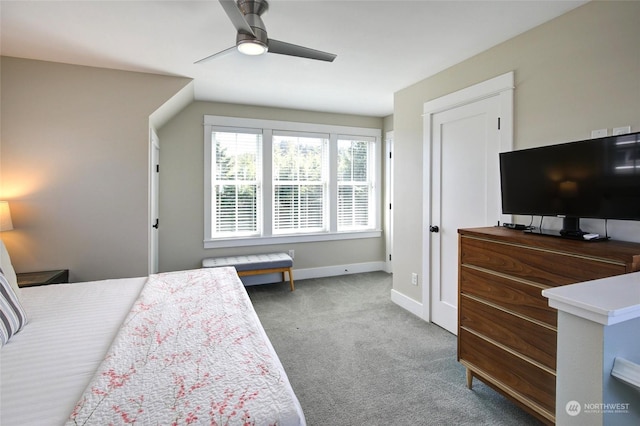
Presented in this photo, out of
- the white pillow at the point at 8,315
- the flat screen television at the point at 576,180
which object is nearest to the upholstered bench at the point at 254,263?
the white pillow at the point at 8,315

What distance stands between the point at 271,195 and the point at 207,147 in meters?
1.08

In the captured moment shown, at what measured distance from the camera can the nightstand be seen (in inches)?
96.8

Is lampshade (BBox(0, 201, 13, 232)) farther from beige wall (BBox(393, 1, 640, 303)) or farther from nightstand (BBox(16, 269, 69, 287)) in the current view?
beige wall (BBox(393, 1, 640, 303))

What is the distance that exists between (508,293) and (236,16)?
2.16m

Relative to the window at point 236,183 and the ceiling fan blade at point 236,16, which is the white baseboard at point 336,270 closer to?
the window at point 236,183

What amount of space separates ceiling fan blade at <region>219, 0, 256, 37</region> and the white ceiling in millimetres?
331

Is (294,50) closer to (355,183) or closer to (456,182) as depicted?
(456,182)

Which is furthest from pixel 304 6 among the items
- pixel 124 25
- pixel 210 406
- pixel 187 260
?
pixel 187 260

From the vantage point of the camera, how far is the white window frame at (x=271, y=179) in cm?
417

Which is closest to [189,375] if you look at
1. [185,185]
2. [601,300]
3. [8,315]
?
[8,315]

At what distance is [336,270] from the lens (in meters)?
4.91

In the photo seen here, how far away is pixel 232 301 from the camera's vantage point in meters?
1.82

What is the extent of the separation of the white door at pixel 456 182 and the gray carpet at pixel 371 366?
0.42 m

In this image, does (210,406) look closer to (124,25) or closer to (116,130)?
(124,25)
